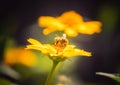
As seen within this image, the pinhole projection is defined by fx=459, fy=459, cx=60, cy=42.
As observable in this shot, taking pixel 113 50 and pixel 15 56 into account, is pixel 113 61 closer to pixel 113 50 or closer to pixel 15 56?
pixel 113 50

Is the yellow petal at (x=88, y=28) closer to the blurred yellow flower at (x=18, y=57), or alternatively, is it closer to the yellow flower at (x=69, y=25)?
the yellow flower at (x=69, y=25)

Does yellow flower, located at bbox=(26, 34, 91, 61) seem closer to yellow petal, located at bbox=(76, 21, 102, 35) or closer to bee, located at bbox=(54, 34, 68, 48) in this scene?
bee, located at bbox=(54, 34, 68, 48)

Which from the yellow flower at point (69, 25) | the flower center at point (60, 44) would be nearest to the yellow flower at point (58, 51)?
the flower center at point (60, 44)

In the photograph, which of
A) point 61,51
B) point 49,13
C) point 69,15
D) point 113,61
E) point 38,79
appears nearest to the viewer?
point 61,51

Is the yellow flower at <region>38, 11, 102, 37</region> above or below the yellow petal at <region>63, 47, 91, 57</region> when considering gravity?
above

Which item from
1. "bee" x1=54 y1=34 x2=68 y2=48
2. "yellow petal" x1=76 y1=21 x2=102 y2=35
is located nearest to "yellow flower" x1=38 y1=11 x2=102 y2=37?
"yellow petal" x1=76 y1=21 x2=102 y2=35

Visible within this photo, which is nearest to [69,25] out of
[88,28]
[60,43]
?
[88,28]

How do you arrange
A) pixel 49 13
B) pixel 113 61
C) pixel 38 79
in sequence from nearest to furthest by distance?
pixel 38 79
pixel 113 61
pixel 49 13

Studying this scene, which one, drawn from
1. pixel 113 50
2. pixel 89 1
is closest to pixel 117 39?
pixel 113 50
